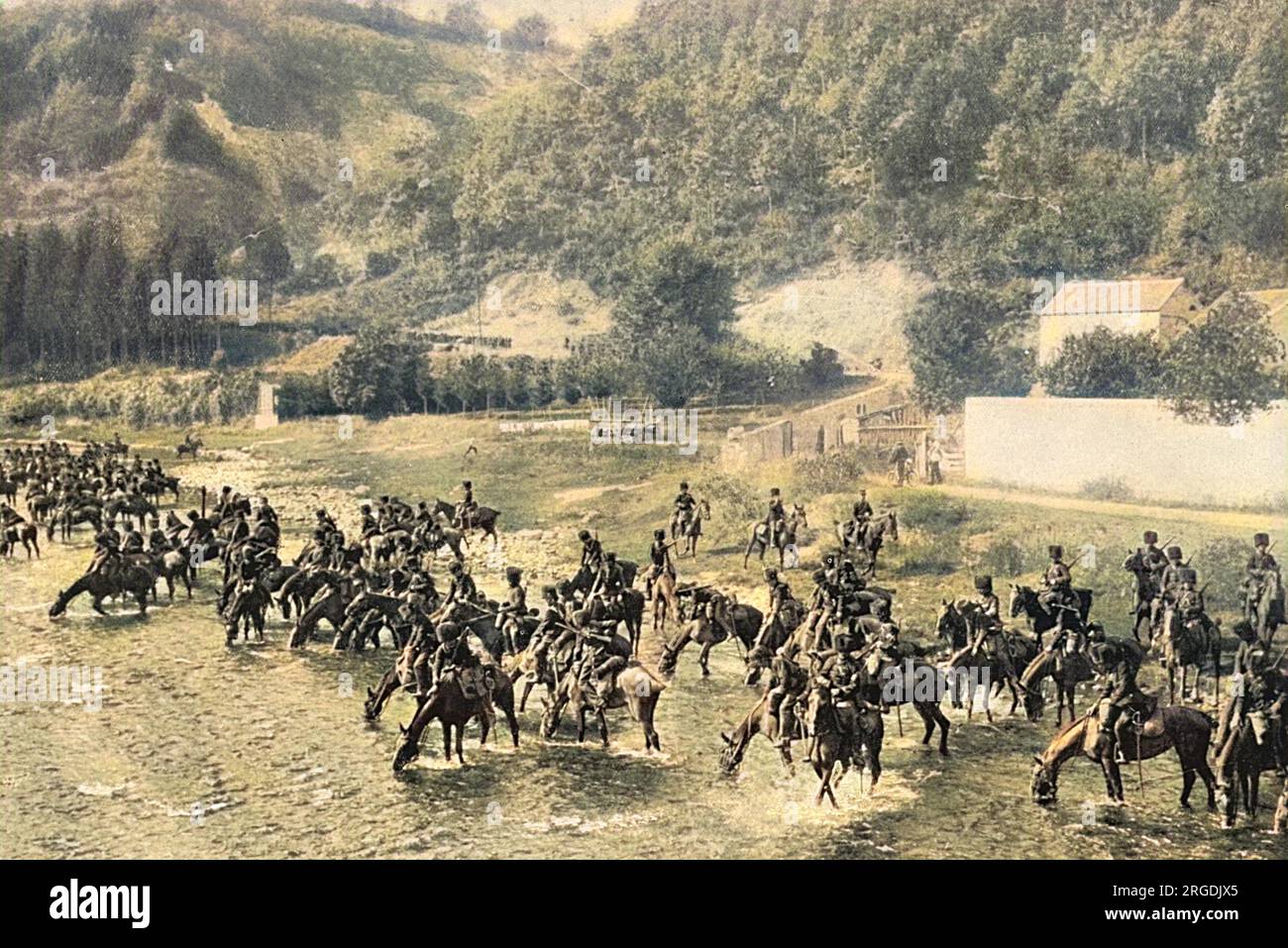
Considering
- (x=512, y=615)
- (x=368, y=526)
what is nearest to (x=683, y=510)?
(x=512, y=615)

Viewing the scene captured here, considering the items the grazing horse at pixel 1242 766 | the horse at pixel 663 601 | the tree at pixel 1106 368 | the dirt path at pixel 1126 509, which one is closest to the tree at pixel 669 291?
the horse at pixel 663 601

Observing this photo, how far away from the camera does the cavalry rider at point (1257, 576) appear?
11.5 m

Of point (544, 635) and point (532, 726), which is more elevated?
point (544, 635)

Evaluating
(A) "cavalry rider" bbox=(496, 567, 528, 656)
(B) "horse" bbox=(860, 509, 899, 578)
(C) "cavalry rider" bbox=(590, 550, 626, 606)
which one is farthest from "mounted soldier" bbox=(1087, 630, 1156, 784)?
(A) "cavalry rider" bbox=(496, 567, 528, 656)

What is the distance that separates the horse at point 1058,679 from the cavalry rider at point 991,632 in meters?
0.16

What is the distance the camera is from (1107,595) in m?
11.7

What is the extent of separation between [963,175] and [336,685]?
7.41 metres

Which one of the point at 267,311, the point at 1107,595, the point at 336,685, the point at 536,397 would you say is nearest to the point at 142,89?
the point at 267,311

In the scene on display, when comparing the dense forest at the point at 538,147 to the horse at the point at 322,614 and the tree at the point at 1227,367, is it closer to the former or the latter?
the tree at the point at 1227,367

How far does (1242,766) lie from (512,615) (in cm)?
611

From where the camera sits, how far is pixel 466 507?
1230cm

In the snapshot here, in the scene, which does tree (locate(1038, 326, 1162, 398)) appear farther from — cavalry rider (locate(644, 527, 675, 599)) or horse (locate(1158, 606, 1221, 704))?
cavalry rider (locate(644, 527, 675, 599))

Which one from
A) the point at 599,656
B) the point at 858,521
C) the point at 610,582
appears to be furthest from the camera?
the point at 858,521

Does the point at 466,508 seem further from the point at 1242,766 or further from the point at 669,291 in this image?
the point at 1242,766
